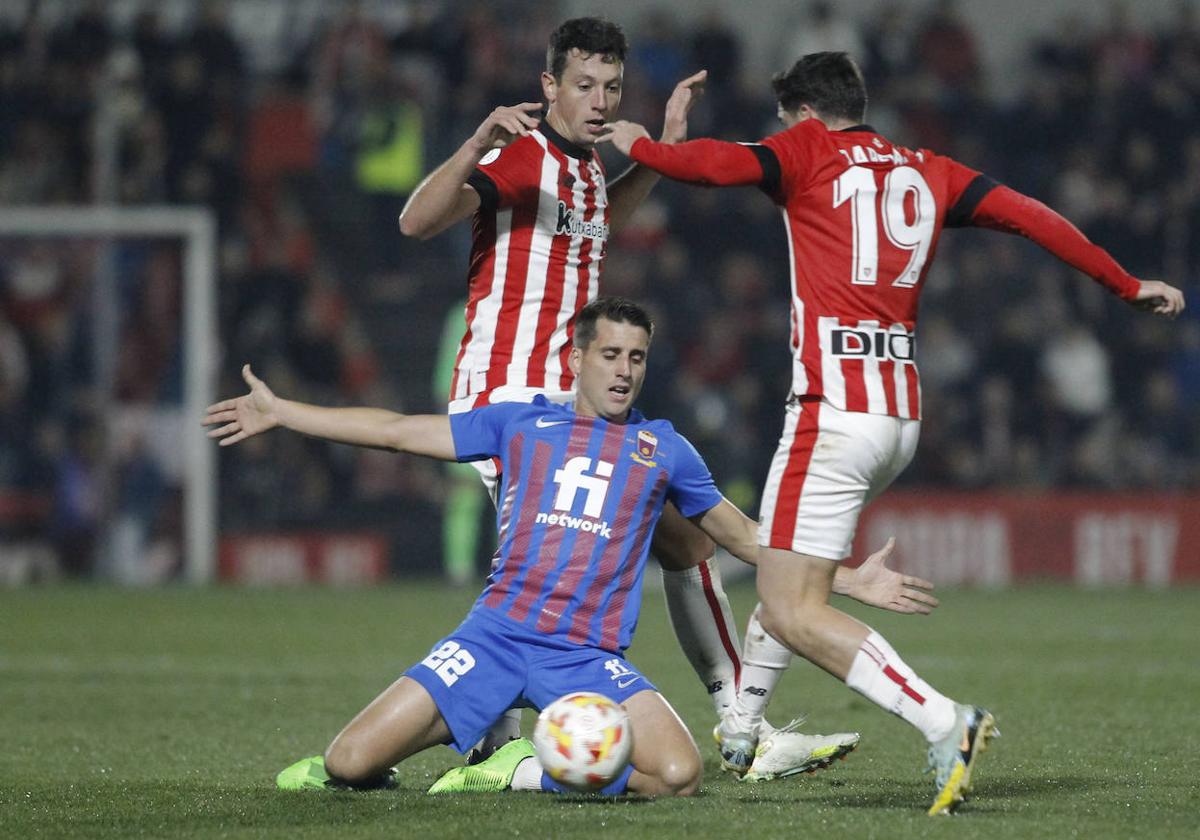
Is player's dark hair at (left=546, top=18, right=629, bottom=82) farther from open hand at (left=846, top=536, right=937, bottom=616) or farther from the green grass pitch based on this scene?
the green grass pitch

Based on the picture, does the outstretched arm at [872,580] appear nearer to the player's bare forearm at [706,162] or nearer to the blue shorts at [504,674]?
the blue shorts at [504,674]

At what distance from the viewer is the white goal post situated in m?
15.0

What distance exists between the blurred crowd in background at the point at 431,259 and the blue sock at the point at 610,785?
31.5 ft

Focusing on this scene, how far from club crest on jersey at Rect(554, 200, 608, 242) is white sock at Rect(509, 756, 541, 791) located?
1.76 metres

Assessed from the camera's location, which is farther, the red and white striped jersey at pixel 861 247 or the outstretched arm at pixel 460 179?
the outstretched arm at pixel 460 179

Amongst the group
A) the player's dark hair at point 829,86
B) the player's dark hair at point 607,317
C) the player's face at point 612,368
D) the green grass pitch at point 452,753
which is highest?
the player's dark hair at point 829,86

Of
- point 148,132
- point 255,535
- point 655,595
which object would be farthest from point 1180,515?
point 148,132

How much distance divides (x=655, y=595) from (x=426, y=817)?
9264mm

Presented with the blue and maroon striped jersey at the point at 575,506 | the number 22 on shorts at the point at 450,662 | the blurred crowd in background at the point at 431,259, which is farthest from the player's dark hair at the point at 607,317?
the blurred crowd in background at the point at 431,259

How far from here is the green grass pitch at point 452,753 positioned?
472 cm

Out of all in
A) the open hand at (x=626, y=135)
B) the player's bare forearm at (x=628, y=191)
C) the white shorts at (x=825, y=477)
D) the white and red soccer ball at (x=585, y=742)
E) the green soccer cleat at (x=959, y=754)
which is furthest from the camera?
the player's bare forearm at (x=628, y=191)

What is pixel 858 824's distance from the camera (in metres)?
4.62

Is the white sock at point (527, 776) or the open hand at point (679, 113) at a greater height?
the open hand at point (679, 113)

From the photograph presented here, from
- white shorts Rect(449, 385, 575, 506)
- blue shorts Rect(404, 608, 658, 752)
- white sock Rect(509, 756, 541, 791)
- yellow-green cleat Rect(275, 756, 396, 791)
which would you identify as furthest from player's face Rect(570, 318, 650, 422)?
yellow-green cleat Rect(275, 756, 396, 791)
